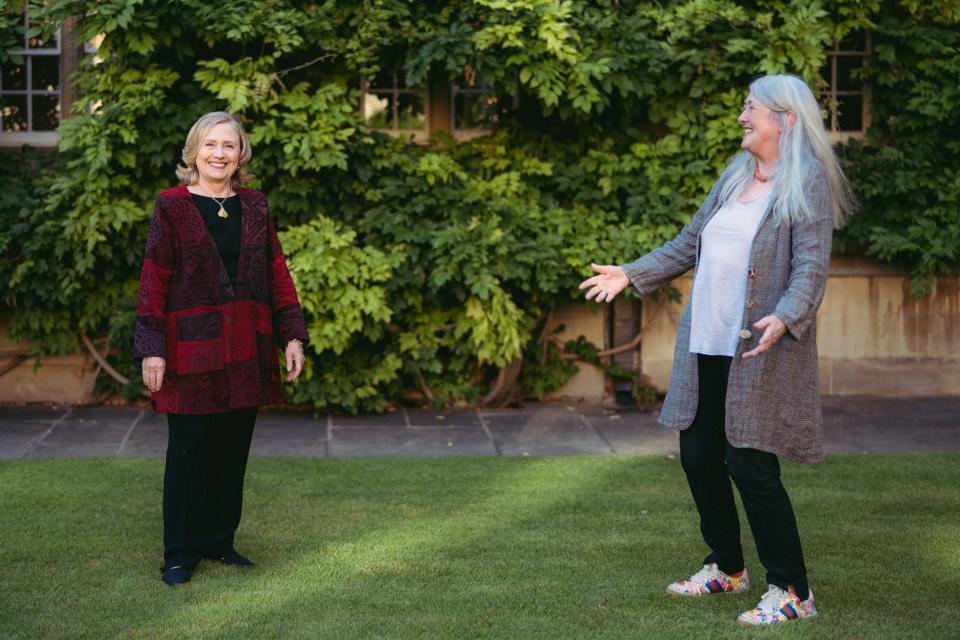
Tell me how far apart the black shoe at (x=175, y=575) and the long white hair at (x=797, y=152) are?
8.83 feet

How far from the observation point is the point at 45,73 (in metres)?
9.81

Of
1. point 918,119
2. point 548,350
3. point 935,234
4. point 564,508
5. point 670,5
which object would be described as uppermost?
point 670,5

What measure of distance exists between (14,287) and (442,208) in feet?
10.2

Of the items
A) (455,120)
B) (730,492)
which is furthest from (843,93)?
(730,492)

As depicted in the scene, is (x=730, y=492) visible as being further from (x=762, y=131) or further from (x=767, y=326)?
(x=762, y=131)

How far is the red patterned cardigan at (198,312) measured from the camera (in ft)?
16.0

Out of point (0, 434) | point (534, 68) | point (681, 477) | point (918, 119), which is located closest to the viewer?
point (681, 477)

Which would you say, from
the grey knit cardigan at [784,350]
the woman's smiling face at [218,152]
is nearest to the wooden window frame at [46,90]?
the woman's smiling face at [218,152]

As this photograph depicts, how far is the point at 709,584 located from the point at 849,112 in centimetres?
637

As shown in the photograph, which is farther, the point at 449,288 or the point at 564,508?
the point at 449,288

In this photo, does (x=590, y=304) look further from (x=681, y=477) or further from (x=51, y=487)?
(x=51, y=487)

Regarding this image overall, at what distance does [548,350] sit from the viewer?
31.7ft

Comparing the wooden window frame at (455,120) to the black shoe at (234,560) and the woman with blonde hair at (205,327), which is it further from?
the black shoe at (234,560)

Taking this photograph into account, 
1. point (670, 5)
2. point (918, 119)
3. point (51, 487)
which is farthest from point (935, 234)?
point (51, 487)
